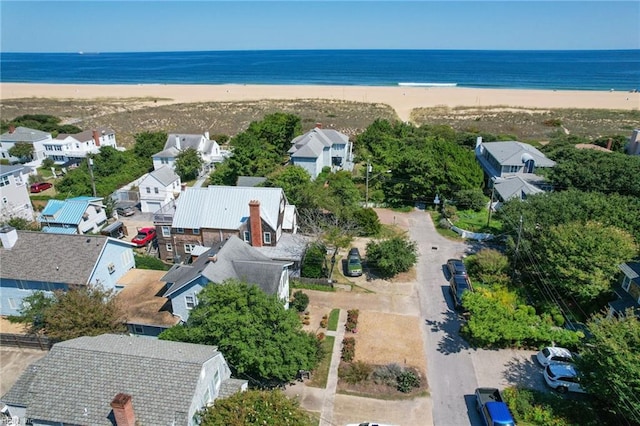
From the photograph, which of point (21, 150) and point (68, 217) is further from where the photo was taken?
point (21, 150)

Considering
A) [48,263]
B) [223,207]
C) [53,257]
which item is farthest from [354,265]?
[48,263]

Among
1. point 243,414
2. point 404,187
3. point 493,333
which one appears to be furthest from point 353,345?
point 404,187

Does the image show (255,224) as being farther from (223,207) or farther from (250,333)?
(250,333)

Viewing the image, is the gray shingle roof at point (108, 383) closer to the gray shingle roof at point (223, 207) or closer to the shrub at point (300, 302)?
the shrub at point (300, 302)

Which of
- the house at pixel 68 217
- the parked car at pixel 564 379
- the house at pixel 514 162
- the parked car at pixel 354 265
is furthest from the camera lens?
the house at pixel 514 162

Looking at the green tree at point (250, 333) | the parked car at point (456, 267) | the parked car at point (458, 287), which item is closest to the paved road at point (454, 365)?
the parked car at point (458, 287)

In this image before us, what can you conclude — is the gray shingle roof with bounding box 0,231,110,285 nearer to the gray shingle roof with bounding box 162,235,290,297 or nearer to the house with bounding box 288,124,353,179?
the gray shingle roof with bounding box 162,235,290,297

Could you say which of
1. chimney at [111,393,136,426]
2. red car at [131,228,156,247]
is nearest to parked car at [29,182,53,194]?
red car at [131,228,156,247]
